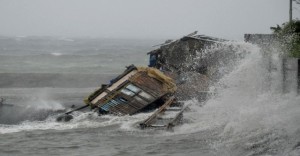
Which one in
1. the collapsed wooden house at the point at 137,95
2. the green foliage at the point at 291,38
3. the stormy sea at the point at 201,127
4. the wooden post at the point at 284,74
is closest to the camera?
the stormy sea at the point at 201,127

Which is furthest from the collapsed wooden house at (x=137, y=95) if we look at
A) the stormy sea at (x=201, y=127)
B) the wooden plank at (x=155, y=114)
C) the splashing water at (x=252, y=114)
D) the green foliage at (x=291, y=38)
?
the green foliage at (x=291, y=38)

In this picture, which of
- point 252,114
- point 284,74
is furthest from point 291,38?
point 252,114

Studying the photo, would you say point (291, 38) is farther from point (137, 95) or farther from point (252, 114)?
point (137, 95)

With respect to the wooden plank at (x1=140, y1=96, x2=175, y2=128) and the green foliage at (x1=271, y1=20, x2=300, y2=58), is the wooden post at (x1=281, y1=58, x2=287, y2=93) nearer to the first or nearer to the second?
the green foliage at (x1=271, y1=20, x2=300, y2=58)

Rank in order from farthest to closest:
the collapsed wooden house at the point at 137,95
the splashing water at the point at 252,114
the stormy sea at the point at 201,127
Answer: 1. the collapsed wooden house at the point at 137,95
2. the stormy sea at the point at 201,127
3. the splashing water at the point at 252,114

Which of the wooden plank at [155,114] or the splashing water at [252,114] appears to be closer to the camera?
the splashing water at [252,114]

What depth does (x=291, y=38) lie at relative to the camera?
23484 mm

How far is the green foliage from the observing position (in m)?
21.8

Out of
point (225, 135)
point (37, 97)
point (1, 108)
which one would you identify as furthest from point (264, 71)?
point (37, 97)

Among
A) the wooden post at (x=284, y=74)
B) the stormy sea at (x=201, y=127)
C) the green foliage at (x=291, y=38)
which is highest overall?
the green foliage at (x=291, y=38)

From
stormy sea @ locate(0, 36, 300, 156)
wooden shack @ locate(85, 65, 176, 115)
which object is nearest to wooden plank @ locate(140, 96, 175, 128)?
stormy sea @ locate(0, 36, 300, 156)

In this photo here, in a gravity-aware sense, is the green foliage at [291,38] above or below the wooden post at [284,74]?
above

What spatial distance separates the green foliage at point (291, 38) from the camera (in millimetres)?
21844

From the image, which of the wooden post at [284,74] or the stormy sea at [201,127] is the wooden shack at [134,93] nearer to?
the stormy sea at [201,127]
